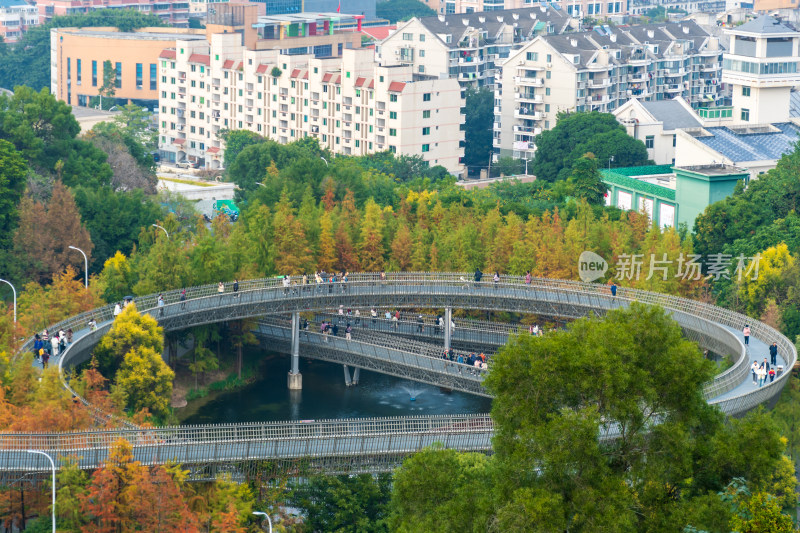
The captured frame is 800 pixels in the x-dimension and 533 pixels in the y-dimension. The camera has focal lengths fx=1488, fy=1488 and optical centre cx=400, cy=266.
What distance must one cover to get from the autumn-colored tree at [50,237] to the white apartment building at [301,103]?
48.0 m

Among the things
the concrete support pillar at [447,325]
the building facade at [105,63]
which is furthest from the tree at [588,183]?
the building facade at [105,63]

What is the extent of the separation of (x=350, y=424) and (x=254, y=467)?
313 inches

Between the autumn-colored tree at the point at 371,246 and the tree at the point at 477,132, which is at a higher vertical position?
the tree at the point at 477,132

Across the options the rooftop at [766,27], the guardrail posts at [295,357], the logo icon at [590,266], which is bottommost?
the guardrail posts at [295,357]

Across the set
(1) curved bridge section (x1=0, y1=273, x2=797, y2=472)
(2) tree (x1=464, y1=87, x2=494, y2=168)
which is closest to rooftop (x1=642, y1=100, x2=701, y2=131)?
(2) tree (x1=464, y1=87, x2=494, y2=168)

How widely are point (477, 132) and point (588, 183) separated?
141ft

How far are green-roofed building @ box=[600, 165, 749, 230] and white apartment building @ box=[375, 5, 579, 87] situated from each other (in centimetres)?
4576

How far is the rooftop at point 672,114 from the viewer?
5182 inches

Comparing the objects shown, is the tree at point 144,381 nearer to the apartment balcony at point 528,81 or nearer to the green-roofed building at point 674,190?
the green-roofed building at point 674,190

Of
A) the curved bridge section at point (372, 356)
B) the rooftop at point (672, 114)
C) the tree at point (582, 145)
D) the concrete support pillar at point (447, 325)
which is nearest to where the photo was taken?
the curved bridge section at point (372, 356)

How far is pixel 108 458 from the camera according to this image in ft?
197

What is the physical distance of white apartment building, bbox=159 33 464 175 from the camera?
13850 centimetres

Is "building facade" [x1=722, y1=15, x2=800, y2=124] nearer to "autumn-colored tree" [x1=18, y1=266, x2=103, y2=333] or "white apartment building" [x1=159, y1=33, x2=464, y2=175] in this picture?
"white apartment building" [x1=159, y1=33, x2=464, y2=175]

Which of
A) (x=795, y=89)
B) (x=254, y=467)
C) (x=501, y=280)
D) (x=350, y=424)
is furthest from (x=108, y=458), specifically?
(x=795, y=89)
